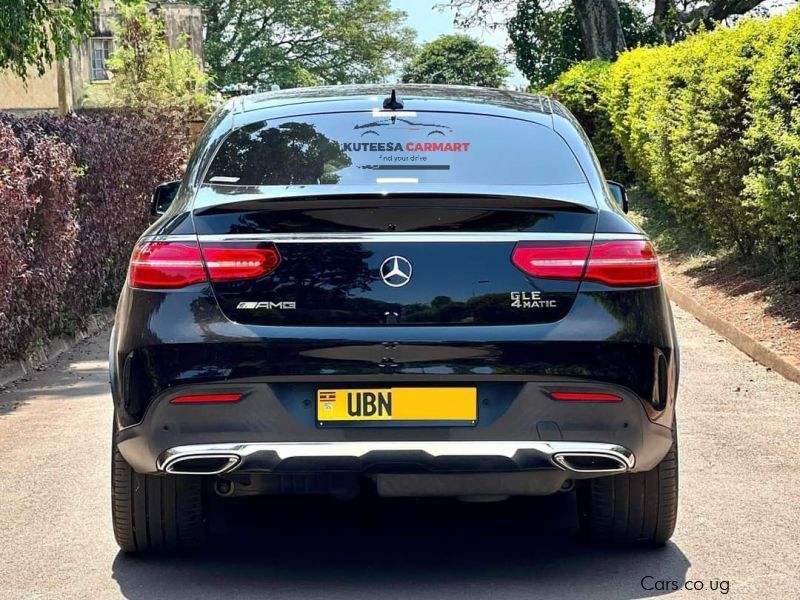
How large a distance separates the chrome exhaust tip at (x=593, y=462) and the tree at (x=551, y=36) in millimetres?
38323

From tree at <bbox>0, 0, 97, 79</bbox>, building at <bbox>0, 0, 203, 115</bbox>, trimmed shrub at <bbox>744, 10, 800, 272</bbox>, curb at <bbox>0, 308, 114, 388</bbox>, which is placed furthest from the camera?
building at <bbox>0, 0, 203, 115</bbox>

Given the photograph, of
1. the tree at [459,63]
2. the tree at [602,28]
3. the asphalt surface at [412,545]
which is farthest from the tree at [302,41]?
the asphalt surface at [412,545]

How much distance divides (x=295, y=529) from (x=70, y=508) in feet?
3.54

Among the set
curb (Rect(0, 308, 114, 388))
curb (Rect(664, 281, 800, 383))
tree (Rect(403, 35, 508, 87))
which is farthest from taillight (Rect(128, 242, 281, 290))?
tree (Rect(403, 35, 508, 87))

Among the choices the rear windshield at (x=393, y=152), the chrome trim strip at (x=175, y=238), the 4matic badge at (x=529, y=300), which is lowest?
the 4matic badge at (x=529, y=300)

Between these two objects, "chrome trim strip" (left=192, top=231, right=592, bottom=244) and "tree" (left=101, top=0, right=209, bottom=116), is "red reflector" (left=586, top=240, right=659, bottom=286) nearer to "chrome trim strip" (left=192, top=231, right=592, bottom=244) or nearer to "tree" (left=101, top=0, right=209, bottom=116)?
"chrome trim strip" (left=192, top=231, right=592, bottom=244)

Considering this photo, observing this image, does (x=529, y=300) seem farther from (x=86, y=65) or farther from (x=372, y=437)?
(x=86, y=65)

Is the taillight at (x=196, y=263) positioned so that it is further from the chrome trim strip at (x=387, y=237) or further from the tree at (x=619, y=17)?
the tree at (x=619, y=17)

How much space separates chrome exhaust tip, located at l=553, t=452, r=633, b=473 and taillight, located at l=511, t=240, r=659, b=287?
1.93 ft

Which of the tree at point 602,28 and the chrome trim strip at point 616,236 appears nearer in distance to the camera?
the chrome trim strip at point 616,236

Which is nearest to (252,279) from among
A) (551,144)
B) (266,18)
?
(551,144)

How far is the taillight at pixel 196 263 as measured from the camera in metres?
5.14

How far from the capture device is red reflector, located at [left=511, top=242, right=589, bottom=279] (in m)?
5.16

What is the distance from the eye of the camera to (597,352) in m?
5.15
